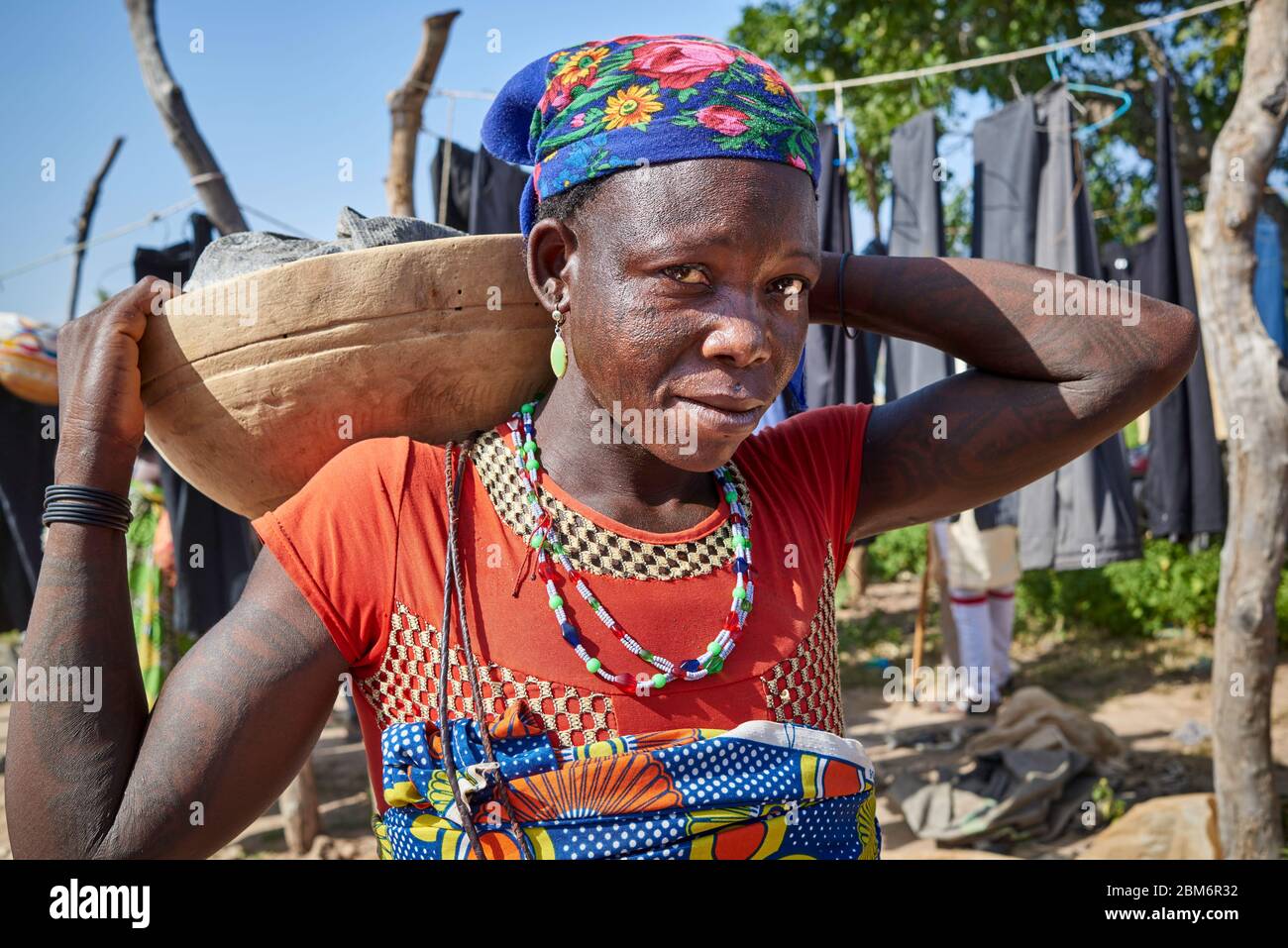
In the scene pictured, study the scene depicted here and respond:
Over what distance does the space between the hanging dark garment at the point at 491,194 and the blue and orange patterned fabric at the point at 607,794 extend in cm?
488

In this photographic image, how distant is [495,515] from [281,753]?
428 mm

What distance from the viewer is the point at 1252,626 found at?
4551 millimetres

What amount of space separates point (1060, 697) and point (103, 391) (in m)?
8.15

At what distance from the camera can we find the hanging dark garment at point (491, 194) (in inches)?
234

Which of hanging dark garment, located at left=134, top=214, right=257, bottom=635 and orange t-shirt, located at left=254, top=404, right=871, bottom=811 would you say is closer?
orange t-shirt, located at left=254, top=404, right=871, bottom=811

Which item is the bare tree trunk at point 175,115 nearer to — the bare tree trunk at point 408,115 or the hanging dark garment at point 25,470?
the bare tree trunk at point 408,115

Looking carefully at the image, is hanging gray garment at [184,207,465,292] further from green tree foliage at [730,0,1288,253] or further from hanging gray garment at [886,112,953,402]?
green tree foliage at [730,0,1288,253]

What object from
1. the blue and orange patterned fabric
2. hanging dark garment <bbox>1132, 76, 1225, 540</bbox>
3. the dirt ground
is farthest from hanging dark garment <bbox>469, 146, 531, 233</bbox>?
the blue and orange patterned fabric

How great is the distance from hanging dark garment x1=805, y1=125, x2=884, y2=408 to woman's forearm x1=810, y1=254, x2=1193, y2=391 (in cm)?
359

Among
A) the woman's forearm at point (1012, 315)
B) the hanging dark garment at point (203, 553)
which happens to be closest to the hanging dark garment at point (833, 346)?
the hanging dark garment at point (203, 553)

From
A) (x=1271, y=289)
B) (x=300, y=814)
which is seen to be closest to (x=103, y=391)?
(x=300, y=814)

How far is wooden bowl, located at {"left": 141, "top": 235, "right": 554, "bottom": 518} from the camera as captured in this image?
1519mm
